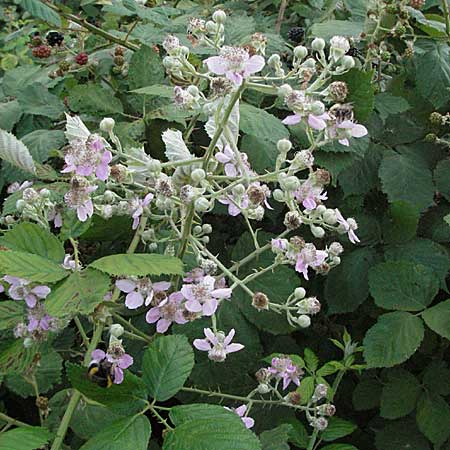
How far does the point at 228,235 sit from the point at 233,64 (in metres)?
0.66

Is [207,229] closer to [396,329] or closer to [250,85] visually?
[250,85]

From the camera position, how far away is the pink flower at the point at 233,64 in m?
0.84

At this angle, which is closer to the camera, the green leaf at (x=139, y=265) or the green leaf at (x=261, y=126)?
the green leaf at (x=139, y=265)

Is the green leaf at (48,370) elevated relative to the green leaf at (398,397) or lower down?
elevated

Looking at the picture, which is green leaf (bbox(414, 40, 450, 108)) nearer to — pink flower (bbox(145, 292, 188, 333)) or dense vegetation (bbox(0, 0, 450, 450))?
dense vegetation (bbox(0, 0, 450, 450))

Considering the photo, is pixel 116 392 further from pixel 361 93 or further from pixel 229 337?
pixel 361 93

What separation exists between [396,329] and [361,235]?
0.70 feet

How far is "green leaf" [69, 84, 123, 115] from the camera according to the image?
132 centimetres

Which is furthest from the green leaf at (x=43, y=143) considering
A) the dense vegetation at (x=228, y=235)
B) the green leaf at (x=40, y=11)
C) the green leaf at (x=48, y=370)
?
the green leaf at (x=48, y=370)

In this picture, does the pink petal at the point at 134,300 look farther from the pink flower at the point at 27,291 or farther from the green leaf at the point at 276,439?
the green leaf at the point at 276,439

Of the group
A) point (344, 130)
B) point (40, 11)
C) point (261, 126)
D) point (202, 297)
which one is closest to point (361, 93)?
point (261, 126)

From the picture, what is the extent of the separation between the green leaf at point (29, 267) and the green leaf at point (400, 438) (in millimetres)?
772

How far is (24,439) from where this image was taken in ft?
2.82

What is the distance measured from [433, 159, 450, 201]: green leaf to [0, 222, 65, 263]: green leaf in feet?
2.59
